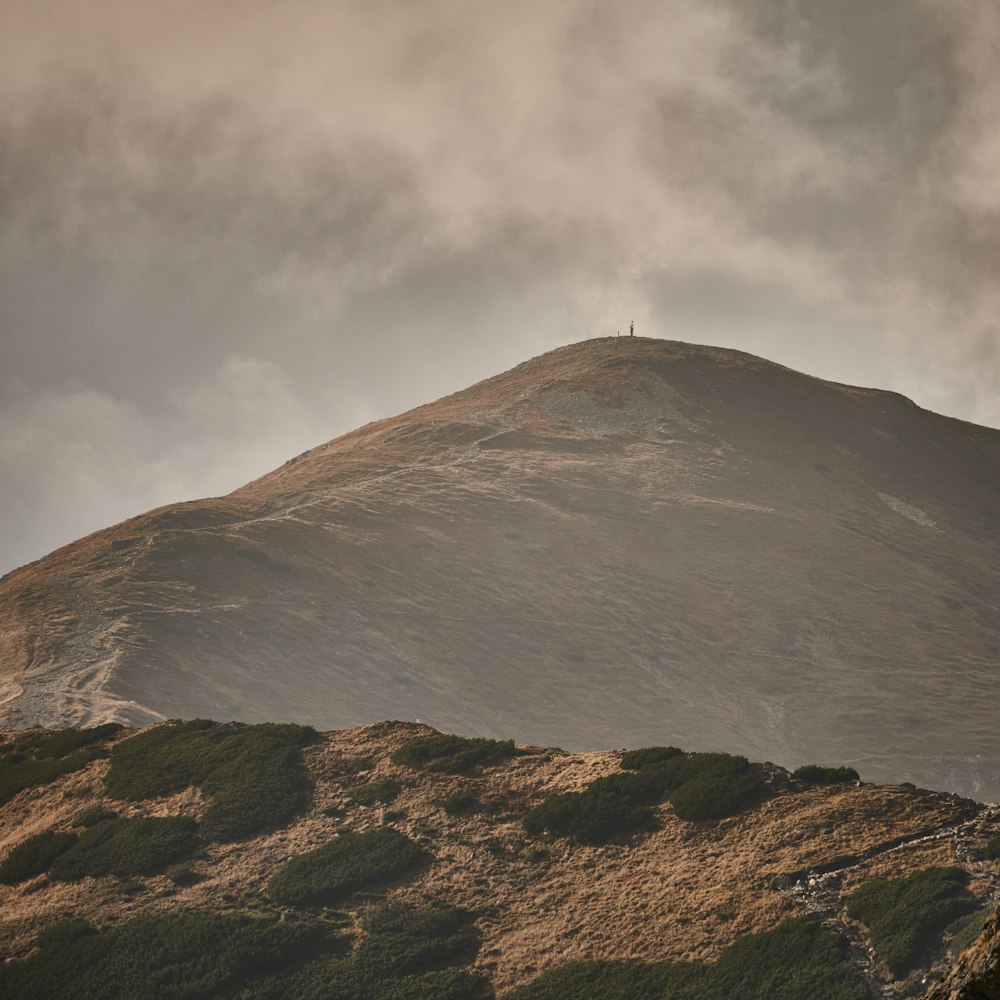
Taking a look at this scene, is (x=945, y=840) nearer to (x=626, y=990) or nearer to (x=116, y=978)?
(x=626, y=990)

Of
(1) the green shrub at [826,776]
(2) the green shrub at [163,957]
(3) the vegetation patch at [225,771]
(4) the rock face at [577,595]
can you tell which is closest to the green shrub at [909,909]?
(1) the green shrub at [826,776]

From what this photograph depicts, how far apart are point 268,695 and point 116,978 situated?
38.9m

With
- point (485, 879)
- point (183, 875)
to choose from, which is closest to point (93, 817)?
point (183, 875)

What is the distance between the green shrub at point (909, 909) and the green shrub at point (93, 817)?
21494 millimetres

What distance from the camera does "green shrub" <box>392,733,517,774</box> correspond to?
32.6 m

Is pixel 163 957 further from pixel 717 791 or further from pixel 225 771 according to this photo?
pixel 717 791

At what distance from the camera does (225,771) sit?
111 feet

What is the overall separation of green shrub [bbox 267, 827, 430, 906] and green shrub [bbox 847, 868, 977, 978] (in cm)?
1120

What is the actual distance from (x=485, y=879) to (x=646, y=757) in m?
6.40

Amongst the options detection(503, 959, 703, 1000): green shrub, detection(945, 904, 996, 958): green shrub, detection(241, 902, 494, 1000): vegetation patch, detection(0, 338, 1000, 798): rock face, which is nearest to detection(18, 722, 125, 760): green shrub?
detection(0, 338, 1000, 798): rock face

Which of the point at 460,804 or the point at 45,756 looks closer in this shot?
the point at 460,804

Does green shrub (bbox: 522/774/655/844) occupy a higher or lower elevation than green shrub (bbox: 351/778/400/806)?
lower

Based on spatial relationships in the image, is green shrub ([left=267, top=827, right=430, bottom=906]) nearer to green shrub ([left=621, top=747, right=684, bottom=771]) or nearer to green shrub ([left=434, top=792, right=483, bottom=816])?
green shrub ([left=434, top=792, right=483, bottom=816])

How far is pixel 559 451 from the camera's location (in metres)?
104
